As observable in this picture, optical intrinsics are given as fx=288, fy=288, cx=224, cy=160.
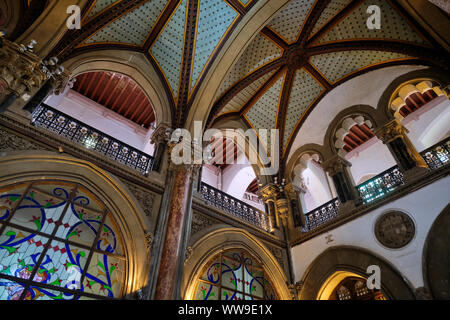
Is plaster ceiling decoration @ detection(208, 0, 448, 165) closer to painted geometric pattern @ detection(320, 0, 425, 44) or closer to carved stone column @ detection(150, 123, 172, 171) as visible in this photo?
painted geometric pattern @ detection(320, 0, 425, 44)

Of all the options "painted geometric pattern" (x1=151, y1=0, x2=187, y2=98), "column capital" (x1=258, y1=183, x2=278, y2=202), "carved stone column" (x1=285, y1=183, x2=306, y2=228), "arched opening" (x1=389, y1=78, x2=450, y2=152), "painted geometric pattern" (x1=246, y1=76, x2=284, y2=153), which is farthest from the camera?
"arched opening" (x1=389, y1=78, x2=450, y2=152)

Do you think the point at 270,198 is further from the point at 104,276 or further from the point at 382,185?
the point at 104,276

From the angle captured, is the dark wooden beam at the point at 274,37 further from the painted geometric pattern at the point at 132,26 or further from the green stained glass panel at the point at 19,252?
the green stained glass panel at the point at 19,252

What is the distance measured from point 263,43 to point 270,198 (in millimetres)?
4282

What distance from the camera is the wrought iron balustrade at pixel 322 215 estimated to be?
24.0 ft

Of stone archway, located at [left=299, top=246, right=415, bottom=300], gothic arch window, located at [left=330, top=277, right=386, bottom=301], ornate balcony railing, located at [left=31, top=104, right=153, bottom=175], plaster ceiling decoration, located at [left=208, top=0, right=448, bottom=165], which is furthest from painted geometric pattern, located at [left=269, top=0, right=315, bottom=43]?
gothic arch window, located at [left=330, top=277, right=386, bottom=301]

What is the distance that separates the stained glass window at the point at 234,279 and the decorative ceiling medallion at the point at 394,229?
2.67 m

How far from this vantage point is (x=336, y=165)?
25.1ft

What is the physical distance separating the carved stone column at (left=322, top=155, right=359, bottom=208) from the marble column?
12.7 feet

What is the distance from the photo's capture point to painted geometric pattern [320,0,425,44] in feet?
21.8

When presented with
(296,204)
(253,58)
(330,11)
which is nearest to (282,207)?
(296,204)

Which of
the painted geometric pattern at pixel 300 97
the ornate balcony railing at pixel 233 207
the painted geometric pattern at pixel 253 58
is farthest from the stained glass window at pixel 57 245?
the painted geometric pattern at pixel 300 97
